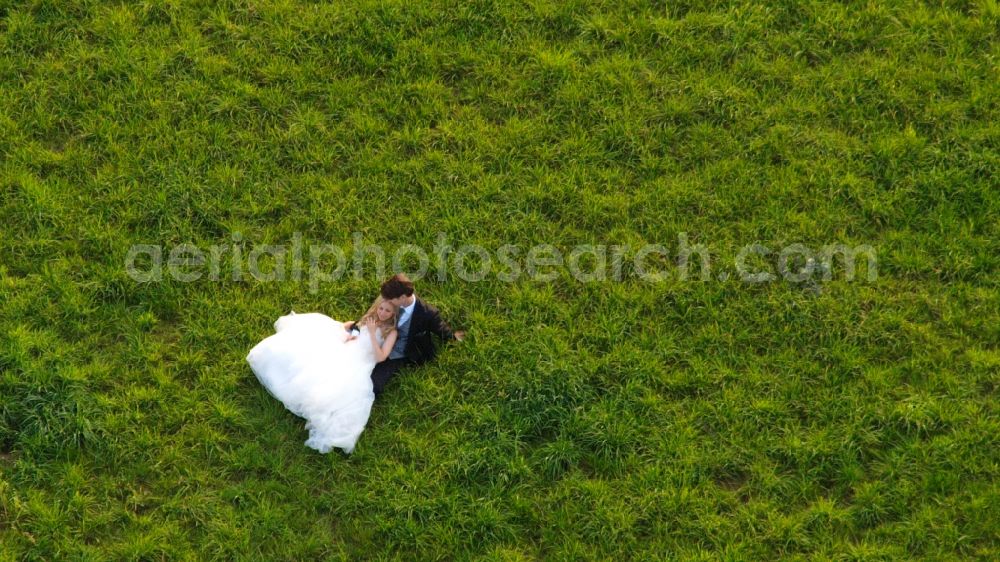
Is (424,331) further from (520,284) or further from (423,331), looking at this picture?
(520,284)

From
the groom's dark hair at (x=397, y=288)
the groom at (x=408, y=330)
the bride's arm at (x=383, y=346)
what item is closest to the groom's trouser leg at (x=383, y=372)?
the groom at (x=408, y=330)

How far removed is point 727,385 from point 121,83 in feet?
22.1

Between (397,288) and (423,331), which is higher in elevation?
(397,288)

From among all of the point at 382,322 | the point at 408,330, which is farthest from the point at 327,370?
the point at 408,330

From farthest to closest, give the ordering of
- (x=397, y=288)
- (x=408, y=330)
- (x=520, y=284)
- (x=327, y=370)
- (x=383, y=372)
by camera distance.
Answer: (x=520, y=284)
(x=383, y=372)
(x=408, y=330)
(x=327, y=370)
(x=397, y=288)

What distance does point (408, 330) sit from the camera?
358 inches

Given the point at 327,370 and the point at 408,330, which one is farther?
the point at 408,330

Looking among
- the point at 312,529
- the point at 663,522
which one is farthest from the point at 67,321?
the point at 663,522

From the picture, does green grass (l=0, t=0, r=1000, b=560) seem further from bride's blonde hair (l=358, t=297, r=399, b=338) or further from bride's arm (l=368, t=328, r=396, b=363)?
bride's blonde hair (l=358, t=297, r=399, b=338)

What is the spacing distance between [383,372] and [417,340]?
0.41 m

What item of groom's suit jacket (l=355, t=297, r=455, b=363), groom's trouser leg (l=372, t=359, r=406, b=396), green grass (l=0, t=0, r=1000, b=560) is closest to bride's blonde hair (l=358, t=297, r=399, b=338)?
groom's suit jacket (l=355, t=297, r=455, b=363)

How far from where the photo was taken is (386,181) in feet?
33.7

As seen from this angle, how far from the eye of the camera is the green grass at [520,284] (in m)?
8.62

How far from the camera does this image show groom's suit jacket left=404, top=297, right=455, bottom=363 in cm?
903
